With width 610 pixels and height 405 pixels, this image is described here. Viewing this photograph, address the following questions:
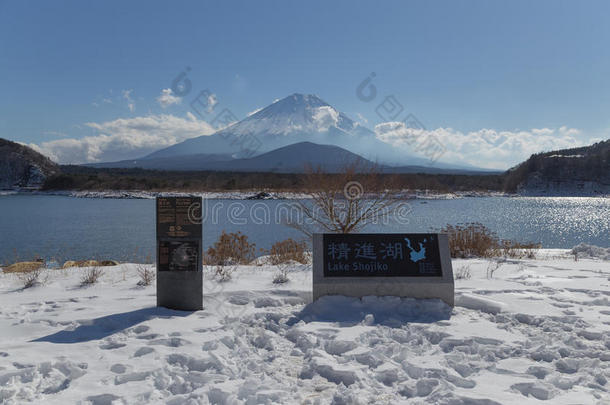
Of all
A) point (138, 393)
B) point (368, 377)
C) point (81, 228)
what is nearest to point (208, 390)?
point (138, 393)

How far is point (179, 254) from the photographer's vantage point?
5.47 meters

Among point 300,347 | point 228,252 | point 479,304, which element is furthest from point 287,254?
point 300,347

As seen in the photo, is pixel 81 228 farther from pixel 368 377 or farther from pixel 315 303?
pixel 368 377

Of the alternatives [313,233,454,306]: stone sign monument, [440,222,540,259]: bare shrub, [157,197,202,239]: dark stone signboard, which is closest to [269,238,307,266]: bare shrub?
[313,233,454,306]: stone sign monument

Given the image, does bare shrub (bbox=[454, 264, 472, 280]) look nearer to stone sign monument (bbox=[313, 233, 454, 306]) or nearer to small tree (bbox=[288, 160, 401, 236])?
stone sign monument (bbox=[313, 233, 454, 306])

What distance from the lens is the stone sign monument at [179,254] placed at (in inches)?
214

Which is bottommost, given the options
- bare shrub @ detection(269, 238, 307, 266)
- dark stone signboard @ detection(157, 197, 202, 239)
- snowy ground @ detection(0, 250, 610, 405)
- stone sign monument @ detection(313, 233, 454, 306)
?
snowy ground @ detection(0, 250, 610, 405)

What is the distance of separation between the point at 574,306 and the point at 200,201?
19.0 feet

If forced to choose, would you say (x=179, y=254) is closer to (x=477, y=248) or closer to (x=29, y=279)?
(x=29, y=279)

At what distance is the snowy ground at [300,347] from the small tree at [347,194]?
493 centimetres

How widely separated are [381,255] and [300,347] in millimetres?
2191

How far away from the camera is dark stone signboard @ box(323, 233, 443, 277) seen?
5.82m

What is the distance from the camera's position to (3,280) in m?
6.95

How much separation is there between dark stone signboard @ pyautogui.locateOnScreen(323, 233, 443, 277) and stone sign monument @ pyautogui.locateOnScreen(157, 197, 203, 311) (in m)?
1.96
